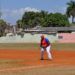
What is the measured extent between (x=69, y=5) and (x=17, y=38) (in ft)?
174

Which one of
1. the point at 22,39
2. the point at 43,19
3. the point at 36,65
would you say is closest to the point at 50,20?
the point at 43,19

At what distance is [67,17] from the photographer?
13262 cm

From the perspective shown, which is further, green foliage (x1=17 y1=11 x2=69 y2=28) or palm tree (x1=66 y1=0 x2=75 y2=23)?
green foliage (x1=17 y1=11 x2=69 y2=28)

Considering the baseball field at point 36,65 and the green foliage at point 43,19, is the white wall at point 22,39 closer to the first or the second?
the baseball field at point 36,65

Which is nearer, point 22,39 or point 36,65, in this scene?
point 36,65

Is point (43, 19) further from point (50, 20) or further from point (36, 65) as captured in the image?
point (36, 65)

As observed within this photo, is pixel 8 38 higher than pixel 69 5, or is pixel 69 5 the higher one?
pixel 69 5

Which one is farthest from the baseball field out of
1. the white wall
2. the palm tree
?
the palm tree

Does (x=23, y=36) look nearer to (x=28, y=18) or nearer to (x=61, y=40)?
(x=61, y=40)

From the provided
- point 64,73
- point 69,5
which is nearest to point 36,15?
Result: point 69,5

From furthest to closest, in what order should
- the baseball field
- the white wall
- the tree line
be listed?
1. the tree line
2. the white wall
3. the baseball field

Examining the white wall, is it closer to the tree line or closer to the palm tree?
the tree line

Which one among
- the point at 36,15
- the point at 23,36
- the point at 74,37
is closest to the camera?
the point at 23,36

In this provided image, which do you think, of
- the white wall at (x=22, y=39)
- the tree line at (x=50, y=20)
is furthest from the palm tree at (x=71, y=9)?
the white wall at (x=22, y=39)
